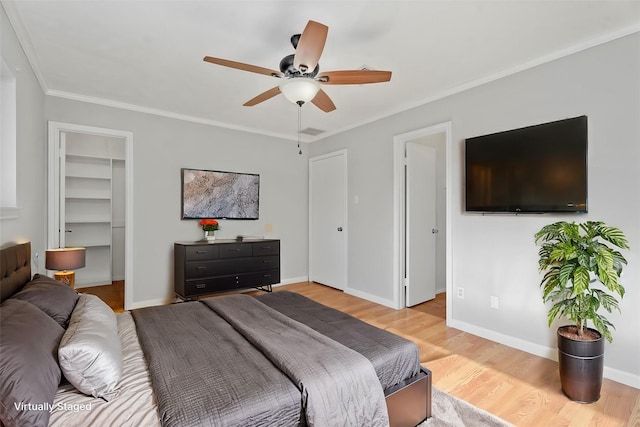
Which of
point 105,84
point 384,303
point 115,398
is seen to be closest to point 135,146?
point 105,84

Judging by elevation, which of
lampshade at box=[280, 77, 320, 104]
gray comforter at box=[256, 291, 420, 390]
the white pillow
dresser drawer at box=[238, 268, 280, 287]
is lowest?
dresser drawer at box=[238, 268, 280, 287]

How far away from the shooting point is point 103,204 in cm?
525

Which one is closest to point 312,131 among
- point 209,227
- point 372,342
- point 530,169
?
point 209,227

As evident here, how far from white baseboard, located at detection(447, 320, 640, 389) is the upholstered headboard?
11.6 feet

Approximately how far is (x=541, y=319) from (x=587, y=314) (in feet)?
2.17

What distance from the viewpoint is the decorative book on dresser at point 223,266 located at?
3.81 m

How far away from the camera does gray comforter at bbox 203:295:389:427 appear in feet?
4.32

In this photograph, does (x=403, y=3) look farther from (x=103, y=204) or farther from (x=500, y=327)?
(x=103, y=204)

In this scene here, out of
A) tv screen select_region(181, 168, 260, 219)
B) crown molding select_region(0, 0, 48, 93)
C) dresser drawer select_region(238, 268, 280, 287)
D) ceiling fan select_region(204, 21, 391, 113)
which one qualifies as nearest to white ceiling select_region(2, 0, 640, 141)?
crown molding select_region(0, 0, 48, 93)

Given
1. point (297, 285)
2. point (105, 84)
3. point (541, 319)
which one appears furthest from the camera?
point (297, 285)

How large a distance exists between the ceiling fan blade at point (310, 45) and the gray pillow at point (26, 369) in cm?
181

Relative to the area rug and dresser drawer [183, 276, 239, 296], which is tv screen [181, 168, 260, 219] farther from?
the area rug

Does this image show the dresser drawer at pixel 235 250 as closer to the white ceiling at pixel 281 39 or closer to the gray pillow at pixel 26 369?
the white ceiling at pixel 281 39

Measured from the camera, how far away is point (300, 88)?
6.90 ft
